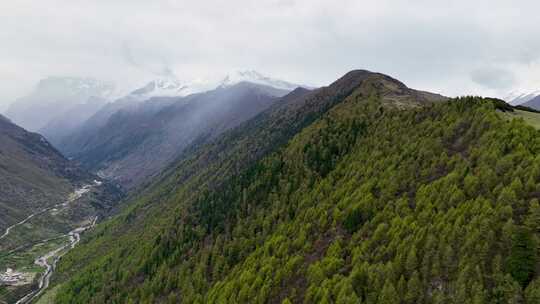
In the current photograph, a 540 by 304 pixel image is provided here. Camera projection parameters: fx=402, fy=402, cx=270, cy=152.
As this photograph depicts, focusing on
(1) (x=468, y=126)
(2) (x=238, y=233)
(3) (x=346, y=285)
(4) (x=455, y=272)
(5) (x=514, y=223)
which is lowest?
(2) (x=238, y=233)

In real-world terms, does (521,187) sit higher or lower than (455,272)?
higher

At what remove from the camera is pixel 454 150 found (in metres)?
128

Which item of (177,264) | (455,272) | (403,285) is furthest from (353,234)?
(177,264)

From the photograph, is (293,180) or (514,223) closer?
(514,223)

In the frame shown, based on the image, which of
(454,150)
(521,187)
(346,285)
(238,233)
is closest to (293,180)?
(238,233)

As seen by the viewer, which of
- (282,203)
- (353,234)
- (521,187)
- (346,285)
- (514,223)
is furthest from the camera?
(282,203)

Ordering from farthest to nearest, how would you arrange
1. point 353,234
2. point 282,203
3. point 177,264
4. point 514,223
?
point 177,264, point 282,203, point 353,234, point 514,223

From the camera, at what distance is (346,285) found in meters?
99.9

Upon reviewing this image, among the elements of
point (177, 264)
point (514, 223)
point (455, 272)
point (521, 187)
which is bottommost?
point (177, 264)

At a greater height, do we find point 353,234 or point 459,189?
point 459,189

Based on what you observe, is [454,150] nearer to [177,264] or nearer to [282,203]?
[282,203]

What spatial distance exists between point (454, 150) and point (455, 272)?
179ft

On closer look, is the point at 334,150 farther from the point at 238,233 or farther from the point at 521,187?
the point at 521,187

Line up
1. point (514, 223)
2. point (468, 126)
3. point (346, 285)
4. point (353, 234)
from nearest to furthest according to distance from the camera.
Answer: point (514, 223)
point (346, 285)
point (353, 234)
point (468, 126)
